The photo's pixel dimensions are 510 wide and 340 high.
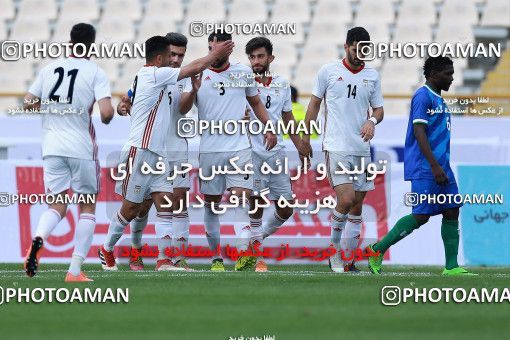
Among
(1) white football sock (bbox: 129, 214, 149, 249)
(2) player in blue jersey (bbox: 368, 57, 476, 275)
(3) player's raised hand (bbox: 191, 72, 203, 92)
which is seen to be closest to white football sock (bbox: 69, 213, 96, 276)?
(3) player's raised hand (bbox: 191, 72, 203, 92)

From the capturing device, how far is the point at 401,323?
7.84 metres

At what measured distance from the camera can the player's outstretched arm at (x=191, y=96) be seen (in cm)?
1256

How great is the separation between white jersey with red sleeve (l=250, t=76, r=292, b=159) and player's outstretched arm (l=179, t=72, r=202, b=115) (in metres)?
1.02

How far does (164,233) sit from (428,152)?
2889 mm

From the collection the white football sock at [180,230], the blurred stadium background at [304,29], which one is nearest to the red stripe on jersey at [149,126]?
the white football sock at [180,230]

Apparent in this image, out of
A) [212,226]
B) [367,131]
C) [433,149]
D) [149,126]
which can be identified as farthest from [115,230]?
[433,149]

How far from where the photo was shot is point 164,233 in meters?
12.9

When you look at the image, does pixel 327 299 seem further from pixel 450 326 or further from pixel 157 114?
pixel 157 114

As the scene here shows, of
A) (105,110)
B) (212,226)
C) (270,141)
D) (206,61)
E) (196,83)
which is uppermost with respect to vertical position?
(206,61)

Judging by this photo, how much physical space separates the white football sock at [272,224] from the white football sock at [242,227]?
0.72ft

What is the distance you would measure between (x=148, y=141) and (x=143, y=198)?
0.61 metres

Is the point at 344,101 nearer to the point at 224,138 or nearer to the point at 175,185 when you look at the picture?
the point at 224,138

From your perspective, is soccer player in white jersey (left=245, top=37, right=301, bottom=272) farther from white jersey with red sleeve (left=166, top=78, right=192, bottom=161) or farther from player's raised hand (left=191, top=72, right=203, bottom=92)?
player's raised hand (left=191, top=72, right=203, bottom=92)

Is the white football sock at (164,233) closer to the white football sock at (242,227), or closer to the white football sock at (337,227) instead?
the white football sock at (242,227)
